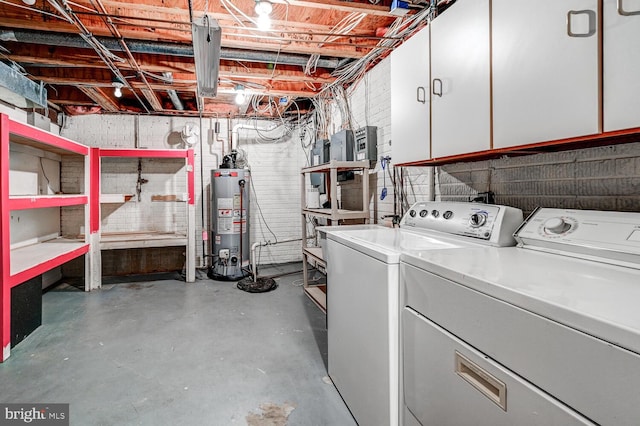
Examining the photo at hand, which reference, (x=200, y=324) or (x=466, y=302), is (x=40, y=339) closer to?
(x=200, y=324)

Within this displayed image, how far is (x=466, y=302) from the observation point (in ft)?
3.25

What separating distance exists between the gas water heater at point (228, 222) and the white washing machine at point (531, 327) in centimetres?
371

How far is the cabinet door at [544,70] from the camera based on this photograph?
1088 millimetres

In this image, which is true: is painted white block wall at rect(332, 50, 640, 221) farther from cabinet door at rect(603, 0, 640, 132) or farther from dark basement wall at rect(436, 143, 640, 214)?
cabinet door at rect(603, 0, 640, 132)

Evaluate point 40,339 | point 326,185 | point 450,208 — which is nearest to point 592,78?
point 450,208

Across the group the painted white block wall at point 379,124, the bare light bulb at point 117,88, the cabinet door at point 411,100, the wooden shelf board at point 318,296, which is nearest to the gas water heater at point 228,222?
the wooden shelf board at point 318,296

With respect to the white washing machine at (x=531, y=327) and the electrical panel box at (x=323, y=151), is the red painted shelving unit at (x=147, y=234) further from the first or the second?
the white washing machine at (x=531, y=327)

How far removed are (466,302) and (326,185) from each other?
10.5 ft

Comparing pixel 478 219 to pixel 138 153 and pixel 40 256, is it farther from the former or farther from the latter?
pixel 138 153

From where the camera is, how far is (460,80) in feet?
5.45

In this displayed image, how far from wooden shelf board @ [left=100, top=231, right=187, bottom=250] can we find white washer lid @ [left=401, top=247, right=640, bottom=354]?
3885 millimetres

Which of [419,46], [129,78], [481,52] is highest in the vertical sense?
[129,78]

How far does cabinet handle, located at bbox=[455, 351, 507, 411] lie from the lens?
88 centimetres

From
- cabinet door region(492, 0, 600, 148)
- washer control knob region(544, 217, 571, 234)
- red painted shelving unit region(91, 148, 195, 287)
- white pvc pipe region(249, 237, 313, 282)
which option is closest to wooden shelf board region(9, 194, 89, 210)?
red painted shelving unit region(91, 148, 195, 287)
